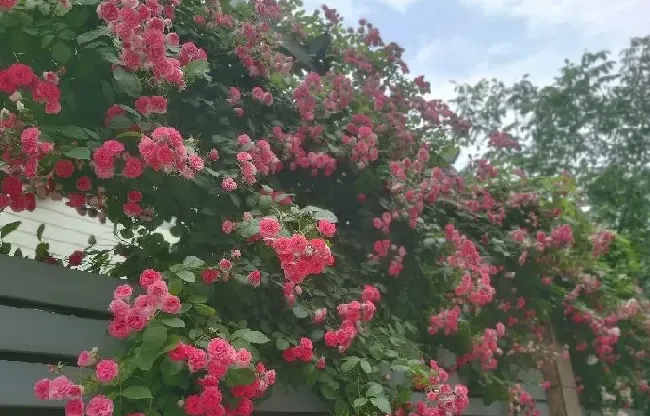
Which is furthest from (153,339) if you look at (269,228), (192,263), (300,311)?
(300,311)

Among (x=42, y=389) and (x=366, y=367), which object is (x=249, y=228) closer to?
(x=366, y=367)

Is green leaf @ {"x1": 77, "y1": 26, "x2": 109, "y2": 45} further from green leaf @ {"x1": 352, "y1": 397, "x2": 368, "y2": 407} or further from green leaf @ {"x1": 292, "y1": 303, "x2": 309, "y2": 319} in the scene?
green leaf @ {"x1": 352, "y1": 397, "x2": 368, "y2": 407}

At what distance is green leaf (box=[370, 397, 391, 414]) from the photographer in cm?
210

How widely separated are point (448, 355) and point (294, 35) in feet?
6.60

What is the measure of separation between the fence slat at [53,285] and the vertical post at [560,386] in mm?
3005

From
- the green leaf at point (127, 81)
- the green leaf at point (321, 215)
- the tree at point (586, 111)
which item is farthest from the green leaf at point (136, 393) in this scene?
the tree at point (586, 111)

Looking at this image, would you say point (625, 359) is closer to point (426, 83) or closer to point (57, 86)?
point (426, 83)

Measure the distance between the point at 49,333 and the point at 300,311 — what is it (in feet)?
2.69

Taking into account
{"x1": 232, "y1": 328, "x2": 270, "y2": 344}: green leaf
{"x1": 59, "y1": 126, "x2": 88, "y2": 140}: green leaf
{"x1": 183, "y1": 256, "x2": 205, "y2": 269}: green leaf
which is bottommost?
{"x1": 232, "y1": 328, "x2": 270, "y2": 344}: green leaf

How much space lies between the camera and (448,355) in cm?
322

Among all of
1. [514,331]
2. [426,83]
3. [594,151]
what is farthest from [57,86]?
[594,151]

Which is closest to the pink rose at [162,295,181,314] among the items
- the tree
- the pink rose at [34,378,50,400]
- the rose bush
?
the rose bush

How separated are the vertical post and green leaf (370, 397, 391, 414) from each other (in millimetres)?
2133

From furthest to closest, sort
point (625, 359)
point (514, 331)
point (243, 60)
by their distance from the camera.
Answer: point (625, 359) < point (514, 331) < point (243, 60)
